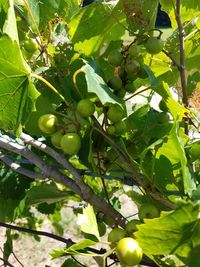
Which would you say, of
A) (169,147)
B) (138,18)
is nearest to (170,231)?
(169,147)

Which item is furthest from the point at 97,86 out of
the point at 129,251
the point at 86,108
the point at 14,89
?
the point at 129,251

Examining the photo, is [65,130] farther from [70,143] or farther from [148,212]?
[148,212]

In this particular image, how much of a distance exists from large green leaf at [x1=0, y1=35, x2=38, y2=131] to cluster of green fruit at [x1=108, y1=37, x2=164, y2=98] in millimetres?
166

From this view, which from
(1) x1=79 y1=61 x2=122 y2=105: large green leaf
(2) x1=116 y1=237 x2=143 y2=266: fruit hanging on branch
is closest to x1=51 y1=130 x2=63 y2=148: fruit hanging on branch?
(1) x1=79 y1=61 x2=122 y2=105: large green leaf

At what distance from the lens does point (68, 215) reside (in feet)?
12.6

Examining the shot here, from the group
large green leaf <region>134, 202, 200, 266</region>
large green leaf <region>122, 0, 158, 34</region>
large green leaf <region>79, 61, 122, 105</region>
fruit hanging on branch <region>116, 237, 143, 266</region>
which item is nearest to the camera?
large green leaf <region>134, 202, 200, 266</region>

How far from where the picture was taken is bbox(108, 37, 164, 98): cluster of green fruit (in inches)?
40.3

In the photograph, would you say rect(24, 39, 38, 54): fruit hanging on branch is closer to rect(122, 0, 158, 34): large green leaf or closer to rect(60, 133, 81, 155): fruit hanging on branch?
rect(122, 0, 158, 34): large green leaf

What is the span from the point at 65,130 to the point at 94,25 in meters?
0.34

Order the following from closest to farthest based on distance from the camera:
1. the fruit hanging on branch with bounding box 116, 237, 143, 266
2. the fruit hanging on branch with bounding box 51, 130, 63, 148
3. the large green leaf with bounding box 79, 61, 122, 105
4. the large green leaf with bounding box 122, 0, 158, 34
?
the fruit hanging on branch with bounding box 116, 237, 143, 266 → the large green leaf with bounding box 79, 61, 122, 105 → the fruit hanging on branch with bounding box 51, 130, 63, 148 → the large green leaf with bounding box 122, 0, 158, 34

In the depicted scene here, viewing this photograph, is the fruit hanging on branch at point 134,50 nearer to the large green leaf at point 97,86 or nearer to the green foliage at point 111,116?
the green foliage at point 111,116

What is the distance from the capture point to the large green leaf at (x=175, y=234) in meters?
0.66

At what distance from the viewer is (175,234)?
70 cm

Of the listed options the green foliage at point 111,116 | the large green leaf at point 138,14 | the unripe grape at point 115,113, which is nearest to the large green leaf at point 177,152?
the green foliage at point 111,116
